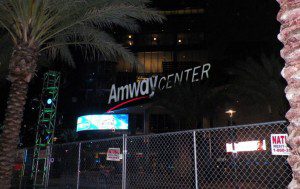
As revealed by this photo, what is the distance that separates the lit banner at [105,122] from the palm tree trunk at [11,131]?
2691 cm

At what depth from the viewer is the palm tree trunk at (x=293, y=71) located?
10.3ft

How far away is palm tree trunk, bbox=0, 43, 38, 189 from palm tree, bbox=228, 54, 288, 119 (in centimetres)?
1371

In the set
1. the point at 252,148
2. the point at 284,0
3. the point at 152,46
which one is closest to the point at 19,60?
the point at 252,148

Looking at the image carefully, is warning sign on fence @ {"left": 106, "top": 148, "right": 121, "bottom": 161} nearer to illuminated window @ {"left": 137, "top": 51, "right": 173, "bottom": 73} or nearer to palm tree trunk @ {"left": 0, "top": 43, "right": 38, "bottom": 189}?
palm tree trunk @ {"left": 0, "top": 43, "right": 38, "bottom": 189}

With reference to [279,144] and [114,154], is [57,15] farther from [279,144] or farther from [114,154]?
[279,144]

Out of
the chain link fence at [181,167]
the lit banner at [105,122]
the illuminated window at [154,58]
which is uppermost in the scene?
the illuminated window at [154,58]

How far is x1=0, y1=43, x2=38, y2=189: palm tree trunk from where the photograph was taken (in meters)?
9.07

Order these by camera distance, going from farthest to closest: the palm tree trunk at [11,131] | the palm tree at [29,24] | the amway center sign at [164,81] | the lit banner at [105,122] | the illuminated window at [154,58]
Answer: the illuminated window at [154,58] → the lit banner at [105,122] → the amway center sign at [164,81] → the palm tree at [29,24] → the palm tree trunk at [11,131]

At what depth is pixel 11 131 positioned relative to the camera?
9.14 metres

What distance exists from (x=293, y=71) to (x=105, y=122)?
35.0m

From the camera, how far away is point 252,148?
647cm

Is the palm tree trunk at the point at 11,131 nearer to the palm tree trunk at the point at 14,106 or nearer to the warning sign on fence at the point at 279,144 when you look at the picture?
the palm tree trunk at the point at 14,106

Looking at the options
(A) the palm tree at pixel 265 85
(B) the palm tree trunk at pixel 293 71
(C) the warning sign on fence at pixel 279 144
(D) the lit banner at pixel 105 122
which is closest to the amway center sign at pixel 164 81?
(A) the palm tree at pixel 265 85

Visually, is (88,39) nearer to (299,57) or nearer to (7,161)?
(7,161)
